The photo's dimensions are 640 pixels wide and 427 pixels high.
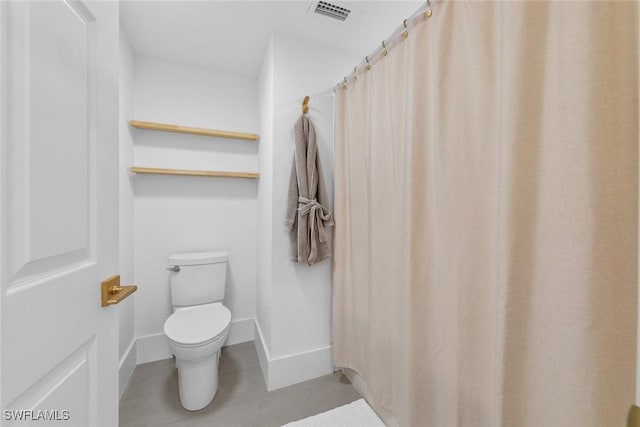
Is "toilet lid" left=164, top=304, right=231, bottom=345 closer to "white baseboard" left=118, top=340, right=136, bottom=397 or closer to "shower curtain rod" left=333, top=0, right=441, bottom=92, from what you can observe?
"white baseboard" left=118, top=340, right=136, bottom=397

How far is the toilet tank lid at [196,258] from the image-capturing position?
5.97 ft

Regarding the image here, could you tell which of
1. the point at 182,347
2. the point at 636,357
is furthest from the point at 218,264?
the point at 636,357

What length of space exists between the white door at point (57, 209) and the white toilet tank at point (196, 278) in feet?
3.57

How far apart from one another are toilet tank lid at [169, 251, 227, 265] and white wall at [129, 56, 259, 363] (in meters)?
0.10

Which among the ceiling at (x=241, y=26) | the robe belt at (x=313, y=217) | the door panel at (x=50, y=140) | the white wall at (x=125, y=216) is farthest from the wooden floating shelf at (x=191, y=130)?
the door panel at (x=50, y=140)

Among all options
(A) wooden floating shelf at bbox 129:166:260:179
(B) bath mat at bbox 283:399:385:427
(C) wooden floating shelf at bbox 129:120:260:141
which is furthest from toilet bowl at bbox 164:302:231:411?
(C) wooden floating shelf at bbox 129:120:260:141

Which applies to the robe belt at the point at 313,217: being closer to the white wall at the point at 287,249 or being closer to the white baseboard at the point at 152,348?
the white wall at the point at 287,249

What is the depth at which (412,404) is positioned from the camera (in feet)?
3.38

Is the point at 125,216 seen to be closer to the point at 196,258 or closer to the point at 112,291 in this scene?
the point at 196,258

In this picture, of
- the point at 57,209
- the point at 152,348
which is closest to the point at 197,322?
the point at 152,348

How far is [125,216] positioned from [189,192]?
1.55 feet

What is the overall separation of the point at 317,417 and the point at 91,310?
4.21 feet

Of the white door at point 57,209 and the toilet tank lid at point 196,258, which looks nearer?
the white door at point 57,209

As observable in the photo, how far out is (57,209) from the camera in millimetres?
549
